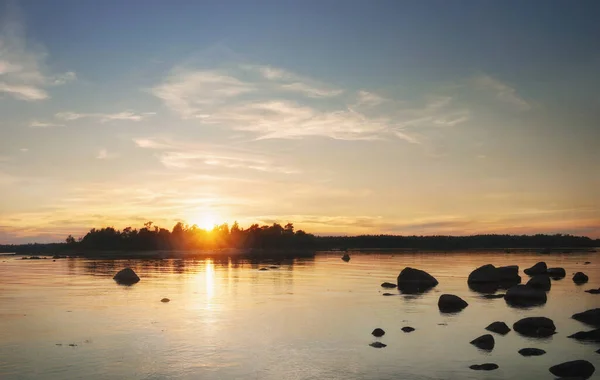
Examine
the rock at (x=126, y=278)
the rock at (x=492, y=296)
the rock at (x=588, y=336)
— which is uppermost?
the rock at (x=126, y=278)

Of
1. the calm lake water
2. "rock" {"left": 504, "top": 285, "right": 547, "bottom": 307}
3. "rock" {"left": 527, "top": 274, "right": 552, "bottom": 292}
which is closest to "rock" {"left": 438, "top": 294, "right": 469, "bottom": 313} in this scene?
the calm lake water

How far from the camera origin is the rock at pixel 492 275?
65.2 meters

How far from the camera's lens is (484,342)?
1158 inches

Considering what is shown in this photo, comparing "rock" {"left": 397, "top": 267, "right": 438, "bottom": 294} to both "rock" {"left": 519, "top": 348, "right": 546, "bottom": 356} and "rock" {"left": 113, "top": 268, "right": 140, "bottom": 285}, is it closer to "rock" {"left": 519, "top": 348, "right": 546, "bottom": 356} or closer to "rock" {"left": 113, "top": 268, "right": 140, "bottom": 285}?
"rock" {"left": 519, "top": 348, "right": 546, "bottom": 356}

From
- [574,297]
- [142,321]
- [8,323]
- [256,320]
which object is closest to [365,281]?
[574,297]

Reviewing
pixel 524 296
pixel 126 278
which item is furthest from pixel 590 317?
pixel 126 278

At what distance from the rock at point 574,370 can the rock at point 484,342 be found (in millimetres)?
5463

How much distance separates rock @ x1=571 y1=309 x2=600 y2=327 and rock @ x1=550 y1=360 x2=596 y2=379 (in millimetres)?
14776

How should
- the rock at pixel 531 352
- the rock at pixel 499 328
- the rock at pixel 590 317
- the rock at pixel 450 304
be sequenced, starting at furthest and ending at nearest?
the rock at pixel 450 304 → the rock at pixel 590 317 → the rock at pixel 499 328 → the rock at pixel 531 352

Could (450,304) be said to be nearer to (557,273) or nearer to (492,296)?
(492,296)

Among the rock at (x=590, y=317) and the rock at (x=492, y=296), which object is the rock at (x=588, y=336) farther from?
the rock at (x=492, y=296)

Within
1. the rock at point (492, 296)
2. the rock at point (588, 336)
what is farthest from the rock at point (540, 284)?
the rock at point (588, 336)

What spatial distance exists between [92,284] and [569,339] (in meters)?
55.4

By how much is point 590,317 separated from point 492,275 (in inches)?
1160
